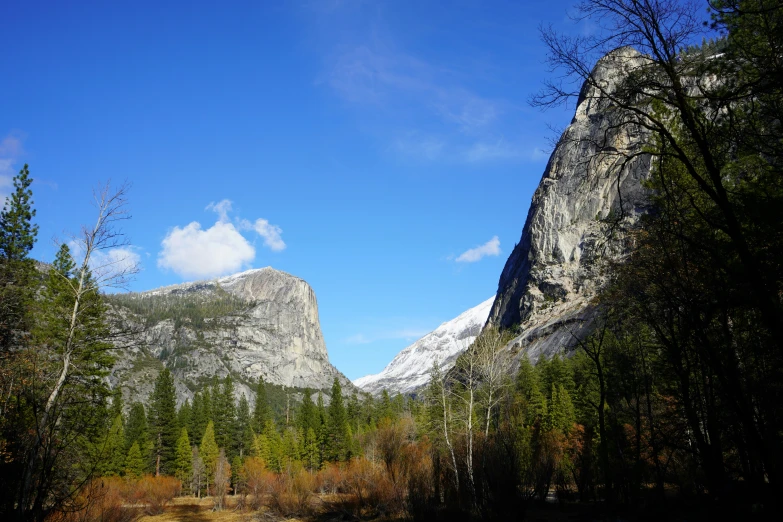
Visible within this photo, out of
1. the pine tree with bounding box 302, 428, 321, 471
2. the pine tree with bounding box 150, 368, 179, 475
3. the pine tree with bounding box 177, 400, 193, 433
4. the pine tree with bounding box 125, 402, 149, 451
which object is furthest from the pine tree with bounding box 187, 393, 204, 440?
the pine tree with bounding box 302, 428, 321, 471

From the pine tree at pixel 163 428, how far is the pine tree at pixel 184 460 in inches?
87.0

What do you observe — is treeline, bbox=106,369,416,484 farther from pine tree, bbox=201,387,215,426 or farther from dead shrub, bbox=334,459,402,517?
dead shrub, bbox=334,459,402,517

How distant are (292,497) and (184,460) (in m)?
33.8

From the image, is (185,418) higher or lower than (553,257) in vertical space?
lower

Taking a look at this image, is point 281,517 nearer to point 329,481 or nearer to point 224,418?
point 329,481

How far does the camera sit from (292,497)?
24.7 metres

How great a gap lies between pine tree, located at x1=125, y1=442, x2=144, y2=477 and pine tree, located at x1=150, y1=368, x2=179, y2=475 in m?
5.31

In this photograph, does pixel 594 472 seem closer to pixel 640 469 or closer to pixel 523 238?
pixel 640 469

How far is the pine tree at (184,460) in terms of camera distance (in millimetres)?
51281

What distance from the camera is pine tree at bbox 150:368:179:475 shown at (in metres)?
55.0

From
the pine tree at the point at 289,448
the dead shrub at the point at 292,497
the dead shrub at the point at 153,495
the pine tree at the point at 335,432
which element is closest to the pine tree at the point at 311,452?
the pine tree at the point at 335,432

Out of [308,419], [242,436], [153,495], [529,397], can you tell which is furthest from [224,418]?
[529,397]

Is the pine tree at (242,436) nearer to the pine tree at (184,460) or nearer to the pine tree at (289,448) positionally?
the pine tree at (289,448)

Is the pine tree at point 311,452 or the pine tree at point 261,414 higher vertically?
the pine tree at point 261,414
